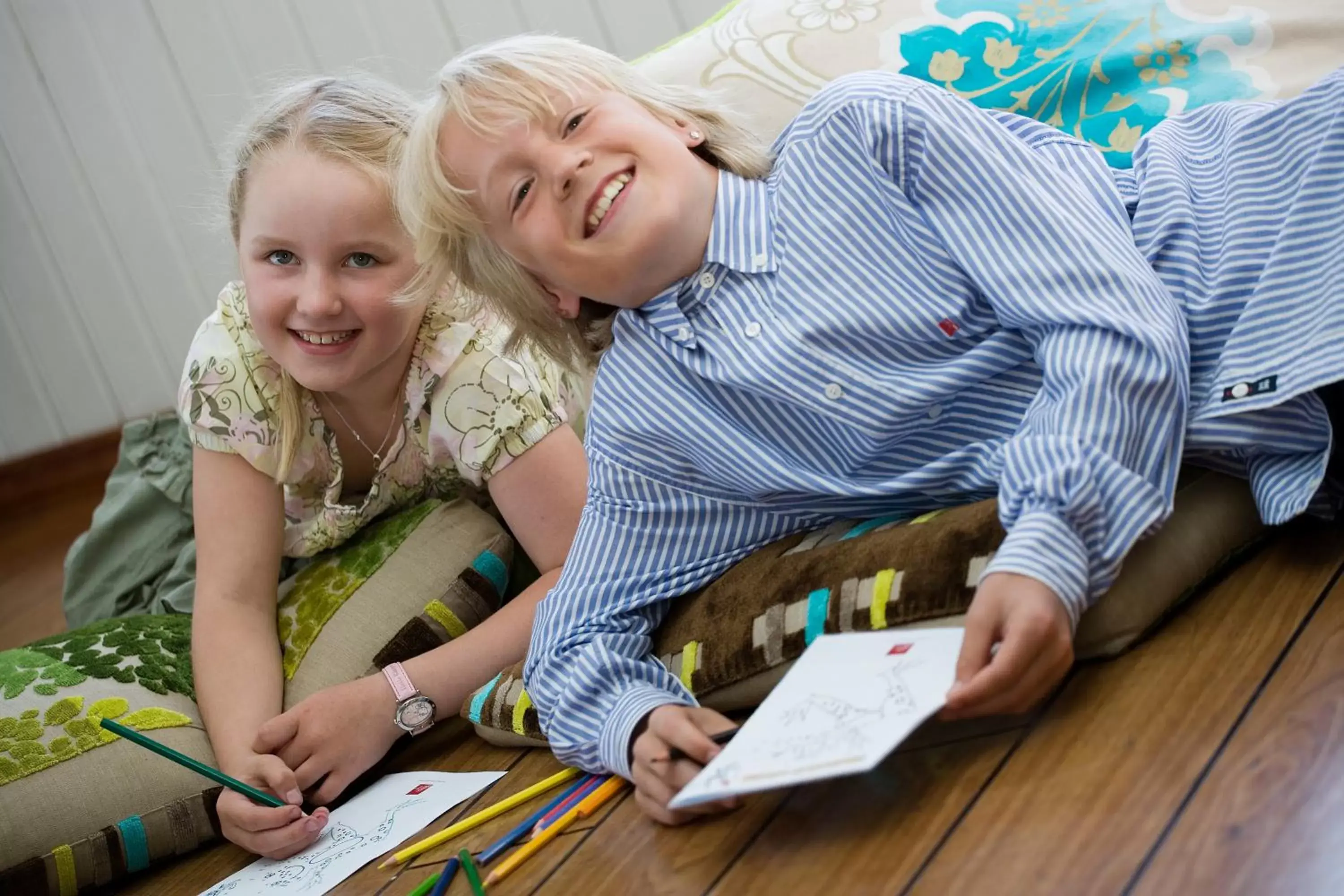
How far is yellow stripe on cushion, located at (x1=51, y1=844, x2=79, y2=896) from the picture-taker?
1.26m

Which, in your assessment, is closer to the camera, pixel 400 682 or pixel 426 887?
pixel 426 887

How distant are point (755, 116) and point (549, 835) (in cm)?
87

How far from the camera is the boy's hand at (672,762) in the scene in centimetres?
92

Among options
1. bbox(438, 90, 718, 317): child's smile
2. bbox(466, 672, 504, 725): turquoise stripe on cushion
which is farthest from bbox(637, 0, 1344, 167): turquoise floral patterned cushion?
bbox(466, 672, 504, 725): turquoise stripe on cushion

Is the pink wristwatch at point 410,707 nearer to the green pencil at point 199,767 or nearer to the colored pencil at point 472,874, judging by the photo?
the green pencil at point 199,767

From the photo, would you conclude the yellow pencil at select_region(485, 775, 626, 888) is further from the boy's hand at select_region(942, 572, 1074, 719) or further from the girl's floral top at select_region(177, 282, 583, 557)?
the girl's floral top at select_region(177, 282, 583, 557)

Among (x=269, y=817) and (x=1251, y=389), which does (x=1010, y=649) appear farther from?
(x=269, y=817)

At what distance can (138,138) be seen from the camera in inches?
99.5

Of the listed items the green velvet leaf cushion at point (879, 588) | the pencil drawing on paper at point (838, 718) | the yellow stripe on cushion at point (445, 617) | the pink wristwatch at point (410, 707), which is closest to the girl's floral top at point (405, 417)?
the yellow stripe on cushion at point (445, 617)

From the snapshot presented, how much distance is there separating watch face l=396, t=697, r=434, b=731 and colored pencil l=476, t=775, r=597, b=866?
30 centimetres

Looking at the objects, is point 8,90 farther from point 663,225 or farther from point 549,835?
point 549,835

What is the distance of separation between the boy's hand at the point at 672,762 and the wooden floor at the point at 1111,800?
14mm

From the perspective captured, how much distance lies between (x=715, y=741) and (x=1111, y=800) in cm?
29

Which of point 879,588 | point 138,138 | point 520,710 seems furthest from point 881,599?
point 138,138
